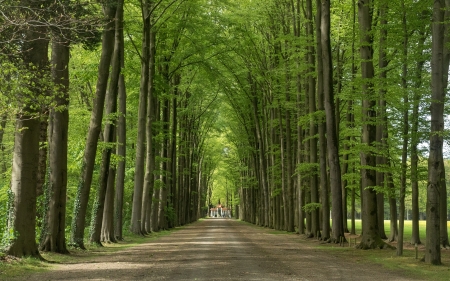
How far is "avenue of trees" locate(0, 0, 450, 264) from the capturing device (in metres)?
13.2

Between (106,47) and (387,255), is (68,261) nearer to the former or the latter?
(106,47)

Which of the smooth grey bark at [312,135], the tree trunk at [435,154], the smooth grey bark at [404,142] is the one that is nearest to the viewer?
the tree trunk at [435,154]

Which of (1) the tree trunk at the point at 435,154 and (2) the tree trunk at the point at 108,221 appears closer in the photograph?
(1) the tree trunk at the point at 435,154

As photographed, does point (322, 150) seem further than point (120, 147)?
No

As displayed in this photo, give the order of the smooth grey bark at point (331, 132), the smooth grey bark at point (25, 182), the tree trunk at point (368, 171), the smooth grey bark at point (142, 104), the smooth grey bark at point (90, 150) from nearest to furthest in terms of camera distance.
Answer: the smooth grey bark at point (25, 182)
the smooth grey bark at point (90, 150)
the tree trunk at point (368, 171)
the smooth grey bark at point (331, 132)
the smooth grey bark at point (142, 104)

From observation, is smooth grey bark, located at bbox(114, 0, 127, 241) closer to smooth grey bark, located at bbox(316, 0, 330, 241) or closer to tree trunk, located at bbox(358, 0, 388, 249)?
smooth grey bark, located at bbox(316, 0, 330, 241)

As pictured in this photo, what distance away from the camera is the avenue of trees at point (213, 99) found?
13227mm

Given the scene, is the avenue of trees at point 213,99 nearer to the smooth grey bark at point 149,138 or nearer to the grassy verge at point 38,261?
the smooth grey bark at point 149,138

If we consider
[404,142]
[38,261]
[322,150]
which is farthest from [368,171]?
[38,261]

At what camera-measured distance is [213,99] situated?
48.4 meters

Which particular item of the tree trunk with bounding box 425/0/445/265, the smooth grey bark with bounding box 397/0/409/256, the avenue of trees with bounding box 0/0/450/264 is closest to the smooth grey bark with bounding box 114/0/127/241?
the avenue of trees with bounding box 0/0/450/264

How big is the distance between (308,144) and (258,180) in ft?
70.6

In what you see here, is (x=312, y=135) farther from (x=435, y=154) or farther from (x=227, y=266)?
(x=227, y=266)

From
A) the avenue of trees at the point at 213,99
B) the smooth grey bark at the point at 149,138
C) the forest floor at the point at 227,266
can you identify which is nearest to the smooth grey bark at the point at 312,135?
the avenue of trees at the point at 213,99
